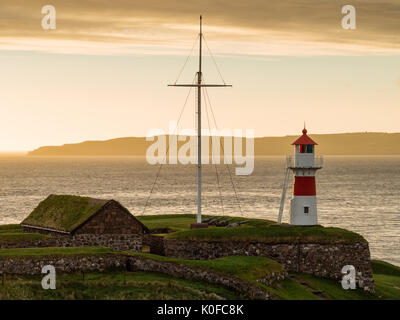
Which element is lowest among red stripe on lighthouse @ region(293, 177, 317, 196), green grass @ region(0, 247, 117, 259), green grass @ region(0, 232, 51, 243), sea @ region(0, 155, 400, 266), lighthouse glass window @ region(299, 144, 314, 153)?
sea @ region(0, 155, 400, 266)

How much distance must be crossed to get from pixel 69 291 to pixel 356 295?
60.2 ft

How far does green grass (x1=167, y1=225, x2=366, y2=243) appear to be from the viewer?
42688 mm

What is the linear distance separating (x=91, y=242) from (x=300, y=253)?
13.2m

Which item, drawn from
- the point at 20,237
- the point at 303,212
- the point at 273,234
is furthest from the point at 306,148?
the point at 20,237

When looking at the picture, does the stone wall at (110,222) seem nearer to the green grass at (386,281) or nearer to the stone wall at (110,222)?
the stone wall at (110,222)

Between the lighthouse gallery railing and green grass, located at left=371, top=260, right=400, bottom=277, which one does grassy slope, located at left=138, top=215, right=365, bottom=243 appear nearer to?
the lighthouse gallery railing

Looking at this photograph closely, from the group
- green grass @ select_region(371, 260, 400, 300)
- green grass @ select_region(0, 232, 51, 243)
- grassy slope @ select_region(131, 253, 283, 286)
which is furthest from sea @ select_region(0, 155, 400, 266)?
green grass @ select_region(0, 232, 51, 243)

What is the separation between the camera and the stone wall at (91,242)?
4234 centimetres

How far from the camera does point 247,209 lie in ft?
371

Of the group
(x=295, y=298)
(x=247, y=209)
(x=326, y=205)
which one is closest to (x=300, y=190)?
(x=295, y=298)

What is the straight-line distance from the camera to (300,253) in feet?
141

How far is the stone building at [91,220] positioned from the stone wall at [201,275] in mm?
6786

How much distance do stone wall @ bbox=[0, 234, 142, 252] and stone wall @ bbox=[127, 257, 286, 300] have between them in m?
6.51
